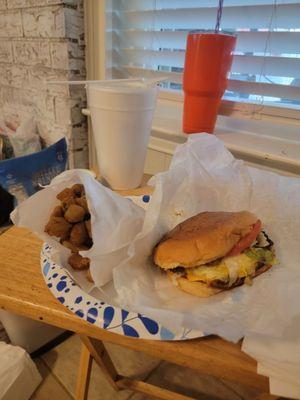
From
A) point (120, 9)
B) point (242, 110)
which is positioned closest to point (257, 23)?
point (242, 110)

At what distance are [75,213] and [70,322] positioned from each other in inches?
5.9

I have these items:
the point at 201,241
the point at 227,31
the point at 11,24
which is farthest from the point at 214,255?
the point at 11,24

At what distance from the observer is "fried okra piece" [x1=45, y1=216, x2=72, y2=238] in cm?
41

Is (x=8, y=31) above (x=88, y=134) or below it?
above

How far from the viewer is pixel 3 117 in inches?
61.2

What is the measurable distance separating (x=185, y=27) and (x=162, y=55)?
126 mm

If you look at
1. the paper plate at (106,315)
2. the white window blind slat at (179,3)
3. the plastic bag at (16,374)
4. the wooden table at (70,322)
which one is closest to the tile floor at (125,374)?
the plastic bag at (16,374)

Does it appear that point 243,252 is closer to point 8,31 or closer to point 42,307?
point 42,307

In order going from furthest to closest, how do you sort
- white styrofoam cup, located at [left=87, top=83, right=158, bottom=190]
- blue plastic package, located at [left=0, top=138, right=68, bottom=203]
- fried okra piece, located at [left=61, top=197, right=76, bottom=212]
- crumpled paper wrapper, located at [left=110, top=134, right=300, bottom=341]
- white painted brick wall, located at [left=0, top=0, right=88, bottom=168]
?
white painted brick wall, located at [left=0, top=0, right=88, bottom=168] < blue plastic package, located at [left=0, top=138, right=68, bottom=203] < white styrofoam cup, located at [left=87, top=83, right=158, bottom=190] < fried okra piece, located at [left=61, top=197, right=76, bottom=212] < crumpled paper wrapper, located at [left=110, top=134, right=300, bottom=341]

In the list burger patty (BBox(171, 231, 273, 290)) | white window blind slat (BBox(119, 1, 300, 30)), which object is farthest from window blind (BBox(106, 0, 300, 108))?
burger patty (BBox(171, 231, 273, 290))

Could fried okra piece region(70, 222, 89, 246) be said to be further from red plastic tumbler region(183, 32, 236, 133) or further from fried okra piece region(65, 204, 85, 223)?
red plastic tumbler region(183, 32, 236, 133)

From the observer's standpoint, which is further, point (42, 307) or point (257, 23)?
point (257, 23)

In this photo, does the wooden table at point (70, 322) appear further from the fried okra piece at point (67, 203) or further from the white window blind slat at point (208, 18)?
the white window blind slat at point (208, 18)

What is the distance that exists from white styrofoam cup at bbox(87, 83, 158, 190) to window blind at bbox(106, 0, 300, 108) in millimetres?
377
